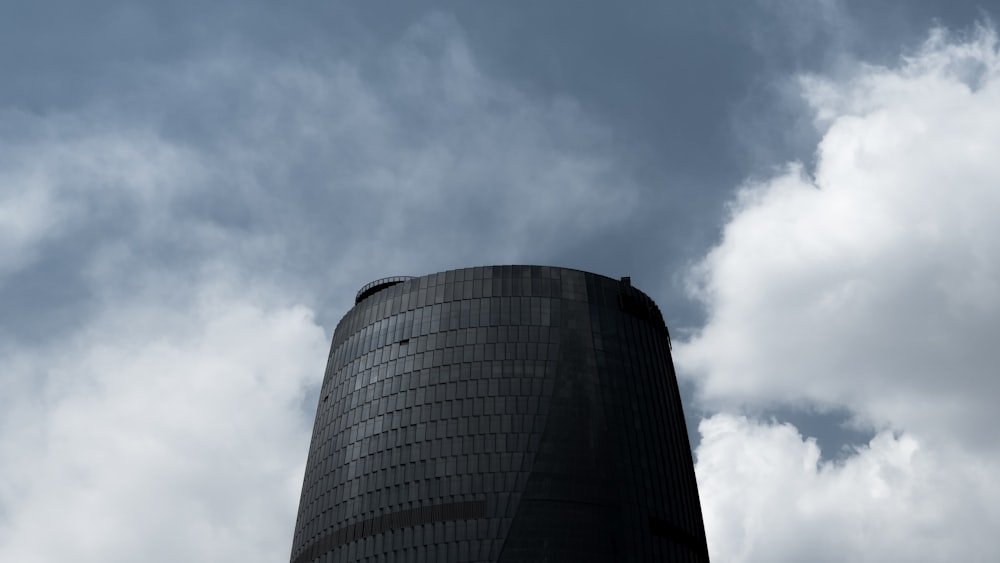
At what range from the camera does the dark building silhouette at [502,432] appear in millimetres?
101000

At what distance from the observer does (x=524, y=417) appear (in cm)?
10562

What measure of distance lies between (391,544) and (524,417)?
54.0 ft

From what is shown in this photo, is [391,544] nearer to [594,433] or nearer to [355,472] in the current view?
[355,472]

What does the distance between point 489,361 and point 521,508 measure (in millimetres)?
15258

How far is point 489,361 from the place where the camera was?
10925 centimetres

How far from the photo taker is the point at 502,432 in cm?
10494

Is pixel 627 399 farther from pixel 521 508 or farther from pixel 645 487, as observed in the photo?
pixel 521 508

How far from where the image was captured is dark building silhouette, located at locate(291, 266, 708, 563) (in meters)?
101

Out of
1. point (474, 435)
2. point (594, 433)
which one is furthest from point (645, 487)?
point (474, 435)

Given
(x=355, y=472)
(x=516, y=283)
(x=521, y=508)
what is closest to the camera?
(x=521, y=508)

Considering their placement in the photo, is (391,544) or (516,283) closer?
(391,544)

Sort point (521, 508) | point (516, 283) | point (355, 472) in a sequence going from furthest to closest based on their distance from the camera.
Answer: point (516, 283) < point (355, 472) < point (521, 508)

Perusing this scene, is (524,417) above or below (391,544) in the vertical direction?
above

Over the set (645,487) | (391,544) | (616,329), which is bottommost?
(391,544)
